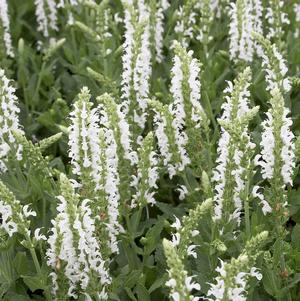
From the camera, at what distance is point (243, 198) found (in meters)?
4.25

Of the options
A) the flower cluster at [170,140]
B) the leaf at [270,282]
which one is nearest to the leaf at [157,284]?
the leaf at [270,282]

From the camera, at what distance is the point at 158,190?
5.65 m

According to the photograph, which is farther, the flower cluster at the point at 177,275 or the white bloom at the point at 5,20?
the white bloom at the point at 5,20

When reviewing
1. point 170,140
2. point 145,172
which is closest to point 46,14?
point 170,140

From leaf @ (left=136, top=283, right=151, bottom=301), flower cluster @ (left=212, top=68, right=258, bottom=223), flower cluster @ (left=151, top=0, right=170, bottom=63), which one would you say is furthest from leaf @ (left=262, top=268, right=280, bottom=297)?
flower cluster @ (left=151, top=0, right=170, bottom=63)

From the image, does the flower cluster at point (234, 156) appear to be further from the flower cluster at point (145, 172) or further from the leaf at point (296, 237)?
the leaf at point (296, 237)

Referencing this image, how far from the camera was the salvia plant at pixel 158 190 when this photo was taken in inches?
157

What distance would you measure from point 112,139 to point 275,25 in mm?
2545

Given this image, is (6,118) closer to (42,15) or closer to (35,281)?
A: (35,281)

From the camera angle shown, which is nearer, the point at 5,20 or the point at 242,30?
the point at 242,30

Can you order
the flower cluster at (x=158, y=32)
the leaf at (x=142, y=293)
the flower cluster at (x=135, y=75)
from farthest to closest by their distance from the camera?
the flower cluster at (x=158, y=32) → the flower cluster at (x=135, y=75) → the leaf at (x=142, y=293)

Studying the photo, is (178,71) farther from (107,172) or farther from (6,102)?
(6,102)

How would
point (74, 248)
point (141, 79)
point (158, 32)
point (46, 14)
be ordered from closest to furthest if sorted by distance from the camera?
1. point (74, 248)
2. point (141, 79)
3. point (158, 32)
4. point (46, 14)

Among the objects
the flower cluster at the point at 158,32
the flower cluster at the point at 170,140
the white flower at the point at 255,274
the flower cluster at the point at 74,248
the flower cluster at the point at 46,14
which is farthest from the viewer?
the flower cluster at the point at 46,14
